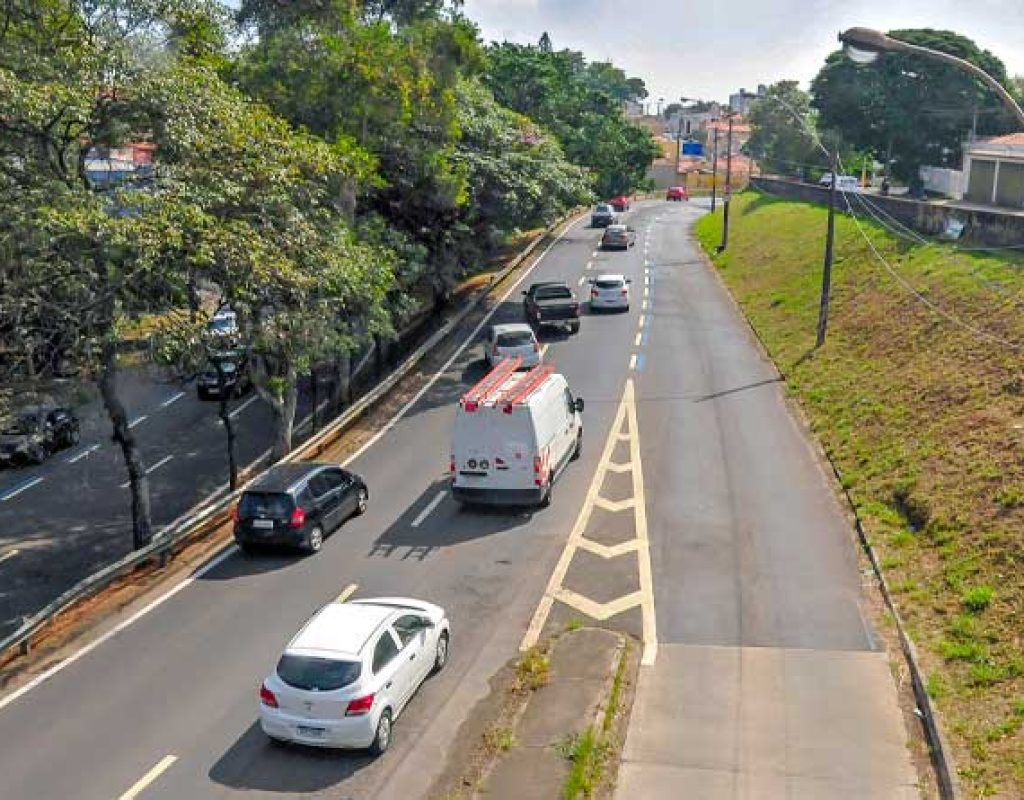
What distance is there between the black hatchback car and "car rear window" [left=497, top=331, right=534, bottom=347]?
43.0 feet

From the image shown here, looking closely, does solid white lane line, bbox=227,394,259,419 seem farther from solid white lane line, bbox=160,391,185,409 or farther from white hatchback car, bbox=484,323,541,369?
white hatchback car, bbox=484,323,541,369

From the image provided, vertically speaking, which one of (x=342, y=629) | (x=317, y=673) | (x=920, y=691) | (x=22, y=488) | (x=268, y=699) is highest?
(x=342, y=629)

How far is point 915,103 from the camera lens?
213 feet

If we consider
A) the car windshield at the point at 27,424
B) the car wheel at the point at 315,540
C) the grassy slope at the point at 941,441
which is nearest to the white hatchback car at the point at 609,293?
the grassy slope at the point at 941,441

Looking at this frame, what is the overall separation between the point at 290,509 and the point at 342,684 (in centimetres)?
788

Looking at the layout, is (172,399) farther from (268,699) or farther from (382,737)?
(382,737)

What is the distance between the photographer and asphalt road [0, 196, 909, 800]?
13836 mm

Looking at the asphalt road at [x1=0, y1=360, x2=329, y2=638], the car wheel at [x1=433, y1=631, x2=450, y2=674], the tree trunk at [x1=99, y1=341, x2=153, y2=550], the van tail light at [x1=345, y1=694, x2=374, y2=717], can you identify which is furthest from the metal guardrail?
the van tail light at [x1=345, y1=694, x2=374, y2=717]

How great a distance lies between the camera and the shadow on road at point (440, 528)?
2141cm

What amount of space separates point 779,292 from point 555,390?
23.8 metres

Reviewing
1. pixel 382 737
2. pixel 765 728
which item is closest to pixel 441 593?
pixel 382 737

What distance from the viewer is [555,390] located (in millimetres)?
24188

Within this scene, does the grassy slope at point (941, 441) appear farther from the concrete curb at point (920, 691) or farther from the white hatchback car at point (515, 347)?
the white hatchback car at point (515, 347)

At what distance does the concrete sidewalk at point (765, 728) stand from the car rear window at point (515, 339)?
→ 19091mm
